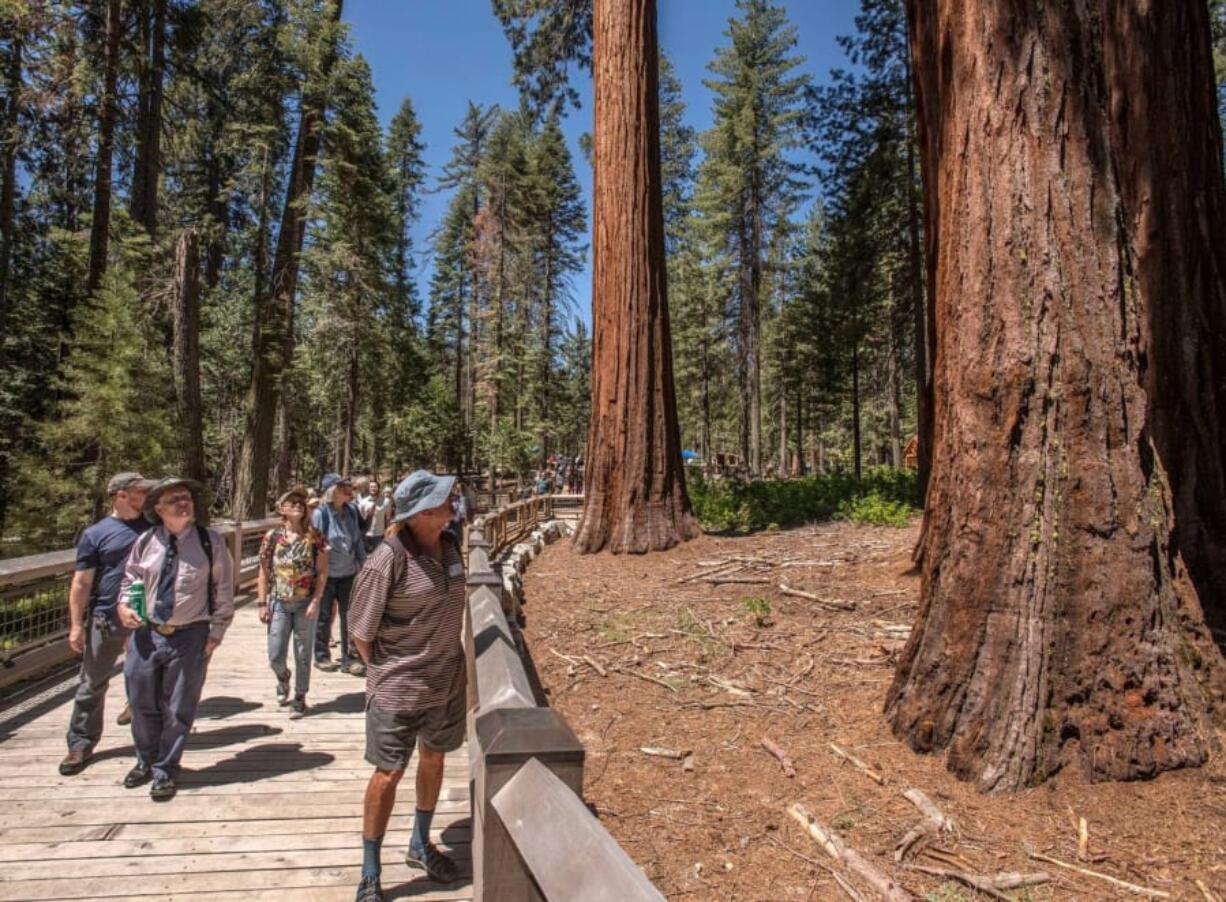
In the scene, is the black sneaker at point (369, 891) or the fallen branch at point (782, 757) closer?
the black sneaker at point (369, 891)

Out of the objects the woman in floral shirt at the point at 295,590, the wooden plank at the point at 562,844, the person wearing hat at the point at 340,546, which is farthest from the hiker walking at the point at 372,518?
the wooden plank at the point at 562,844

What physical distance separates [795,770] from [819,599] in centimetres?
290

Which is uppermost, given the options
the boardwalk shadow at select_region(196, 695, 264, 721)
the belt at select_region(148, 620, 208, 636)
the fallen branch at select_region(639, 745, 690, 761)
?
the belt at select_region(148, 620, 208, 636)

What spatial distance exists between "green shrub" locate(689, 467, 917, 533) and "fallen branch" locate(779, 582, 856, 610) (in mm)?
4024

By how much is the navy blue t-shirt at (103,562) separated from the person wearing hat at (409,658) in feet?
8.24

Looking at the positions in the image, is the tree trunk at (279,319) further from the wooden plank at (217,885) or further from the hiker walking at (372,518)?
the wooden plank at (217,885)

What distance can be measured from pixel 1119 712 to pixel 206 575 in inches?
202

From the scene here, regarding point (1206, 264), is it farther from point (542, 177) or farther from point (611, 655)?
point (542, 177)

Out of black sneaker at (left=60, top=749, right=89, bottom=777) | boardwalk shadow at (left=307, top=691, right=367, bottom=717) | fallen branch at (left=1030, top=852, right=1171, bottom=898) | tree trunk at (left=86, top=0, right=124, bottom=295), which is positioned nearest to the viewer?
fallen branch at (left=1030, top=852, right=1171, bottom=898)

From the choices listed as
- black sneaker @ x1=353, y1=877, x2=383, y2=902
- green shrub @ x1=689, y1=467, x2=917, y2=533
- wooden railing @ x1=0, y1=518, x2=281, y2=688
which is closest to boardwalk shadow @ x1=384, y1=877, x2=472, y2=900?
black sneaker @ x1=353, y1=877, x2=383, y2=902

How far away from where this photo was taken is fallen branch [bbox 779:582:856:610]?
20.6 ft

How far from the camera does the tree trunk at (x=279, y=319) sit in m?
16.6

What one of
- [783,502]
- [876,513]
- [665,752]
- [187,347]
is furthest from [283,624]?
[783,502]

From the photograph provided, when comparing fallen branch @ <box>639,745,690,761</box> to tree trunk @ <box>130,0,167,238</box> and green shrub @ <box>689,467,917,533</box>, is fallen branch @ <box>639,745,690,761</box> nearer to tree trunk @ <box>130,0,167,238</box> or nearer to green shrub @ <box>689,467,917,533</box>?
green shrub @ <box>689,467,917,533</box>
